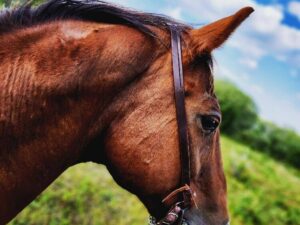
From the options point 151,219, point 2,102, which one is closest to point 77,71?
point 2,102

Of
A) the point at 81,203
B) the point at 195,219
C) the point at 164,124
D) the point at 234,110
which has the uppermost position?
the point at 164,124

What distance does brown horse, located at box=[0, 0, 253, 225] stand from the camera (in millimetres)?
1978

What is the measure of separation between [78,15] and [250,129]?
28072mm

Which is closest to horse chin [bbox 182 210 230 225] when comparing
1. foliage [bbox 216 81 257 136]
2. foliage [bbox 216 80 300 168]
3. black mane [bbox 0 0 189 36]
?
black mane [bbox 0 0 189 36]

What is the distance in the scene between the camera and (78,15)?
218cm

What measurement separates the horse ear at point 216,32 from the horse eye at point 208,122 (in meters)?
0.38

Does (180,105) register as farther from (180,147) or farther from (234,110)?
(234,110)

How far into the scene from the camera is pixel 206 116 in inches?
90.6

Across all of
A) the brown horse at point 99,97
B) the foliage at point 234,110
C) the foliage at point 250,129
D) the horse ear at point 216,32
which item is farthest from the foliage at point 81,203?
the foliage at point 250,129

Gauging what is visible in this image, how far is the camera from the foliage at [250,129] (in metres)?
27.8

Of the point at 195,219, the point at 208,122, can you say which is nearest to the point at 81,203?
the point at 195,219

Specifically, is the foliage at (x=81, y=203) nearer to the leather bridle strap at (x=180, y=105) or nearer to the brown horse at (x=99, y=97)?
the brown horse at (x=99, y=97)

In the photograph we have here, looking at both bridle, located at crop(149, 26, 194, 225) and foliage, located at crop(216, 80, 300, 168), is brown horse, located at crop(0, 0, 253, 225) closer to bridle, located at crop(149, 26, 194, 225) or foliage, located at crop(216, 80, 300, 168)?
bridle, located at crop(149, 26, 194, 225)

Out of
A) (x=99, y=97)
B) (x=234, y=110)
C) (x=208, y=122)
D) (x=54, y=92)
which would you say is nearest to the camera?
(x=54, y=92)
